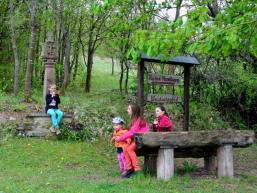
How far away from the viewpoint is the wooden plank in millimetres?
8320

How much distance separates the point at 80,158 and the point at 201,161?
330 centimetres

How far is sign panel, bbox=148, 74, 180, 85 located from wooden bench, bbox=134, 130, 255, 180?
2549mm

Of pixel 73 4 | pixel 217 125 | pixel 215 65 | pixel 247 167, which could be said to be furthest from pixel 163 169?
pixel 73 4

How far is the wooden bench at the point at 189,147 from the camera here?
27.7 feet

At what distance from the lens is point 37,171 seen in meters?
9.47

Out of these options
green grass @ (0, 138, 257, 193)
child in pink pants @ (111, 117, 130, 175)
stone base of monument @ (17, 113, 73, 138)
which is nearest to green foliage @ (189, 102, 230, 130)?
green grass @ (0, 138, 257, 193)

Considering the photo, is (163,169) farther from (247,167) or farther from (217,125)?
(217,125)

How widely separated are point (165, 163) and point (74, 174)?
199cm

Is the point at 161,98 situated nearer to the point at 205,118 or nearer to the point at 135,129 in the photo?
the point at 135,129

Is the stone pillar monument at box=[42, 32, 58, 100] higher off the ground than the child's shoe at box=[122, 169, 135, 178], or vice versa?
the stone pillar monument at box=[42, 32, 58, 100]

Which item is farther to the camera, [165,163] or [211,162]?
[211,162]

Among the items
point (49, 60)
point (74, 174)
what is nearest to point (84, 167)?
point (74, 174)

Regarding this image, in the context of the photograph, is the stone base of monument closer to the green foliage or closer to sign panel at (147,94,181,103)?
sign panel at (147,94,181,103)

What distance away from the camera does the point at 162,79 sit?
11.7 meters
